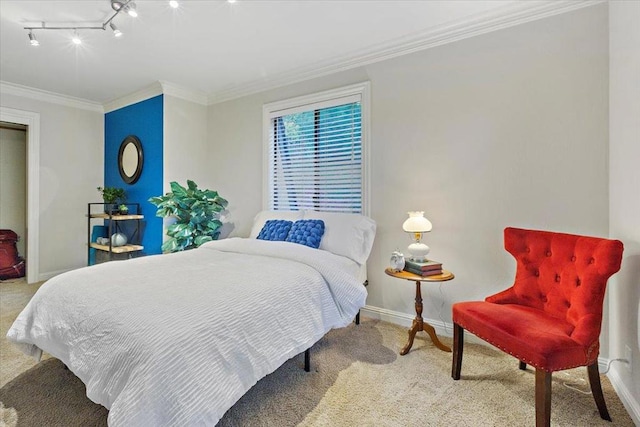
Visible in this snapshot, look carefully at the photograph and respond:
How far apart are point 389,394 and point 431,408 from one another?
0.23 meters

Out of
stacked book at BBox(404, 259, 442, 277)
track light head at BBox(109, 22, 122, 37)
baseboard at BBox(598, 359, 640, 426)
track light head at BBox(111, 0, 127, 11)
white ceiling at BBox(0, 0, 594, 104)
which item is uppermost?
white ceiling at BBox(0, 0, 594, 104)

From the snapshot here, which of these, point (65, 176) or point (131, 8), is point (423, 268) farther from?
point (65, 176)

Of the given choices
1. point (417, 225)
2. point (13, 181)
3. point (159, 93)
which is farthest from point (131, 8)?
point (13, 181)

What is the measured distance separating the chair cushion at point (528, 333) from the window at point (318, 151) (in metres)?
1.42

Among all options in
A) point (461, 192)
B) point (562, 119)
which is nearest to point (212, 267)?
point (461, 192)

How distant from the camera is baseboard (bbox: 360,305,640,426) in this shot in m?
1.61

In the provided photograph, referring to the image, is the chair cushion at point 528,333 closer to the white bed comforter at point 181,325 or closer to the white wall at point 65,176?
the white bed comforter at point 181,325

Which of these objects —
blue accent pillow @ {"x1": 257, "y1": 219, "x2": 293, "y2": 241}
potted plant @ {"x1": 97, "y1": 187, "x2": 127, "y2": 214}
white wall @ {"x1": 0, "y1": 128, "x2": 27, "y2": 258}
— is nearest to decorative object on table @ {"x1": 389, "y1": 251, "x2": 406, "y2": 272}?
blue accent pillow @ {"x1": 257, "y1": 219, "x2": 293, "y2": 241}

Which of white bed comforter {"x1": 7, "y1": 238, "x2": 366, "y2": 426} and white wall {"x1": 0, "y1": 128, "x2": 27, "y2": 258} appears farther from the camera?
white wall {"x1": 0, "y1": 128, "x2": 27, "y2": 258}

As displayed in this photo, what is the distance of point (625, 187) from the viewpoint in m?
1.77

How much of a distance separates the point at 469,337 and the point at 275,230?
6.11 feet

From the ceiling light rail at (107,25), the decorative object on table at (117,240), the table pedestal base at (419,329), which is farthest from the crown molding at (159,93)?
the table pedestal base at (419,329)

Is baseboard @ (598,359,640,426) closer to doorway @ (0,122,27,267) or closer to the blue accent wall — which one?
the blue accent wall

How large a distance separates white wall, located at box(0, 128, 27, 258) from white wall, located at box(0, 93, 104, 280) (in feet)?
3.48
